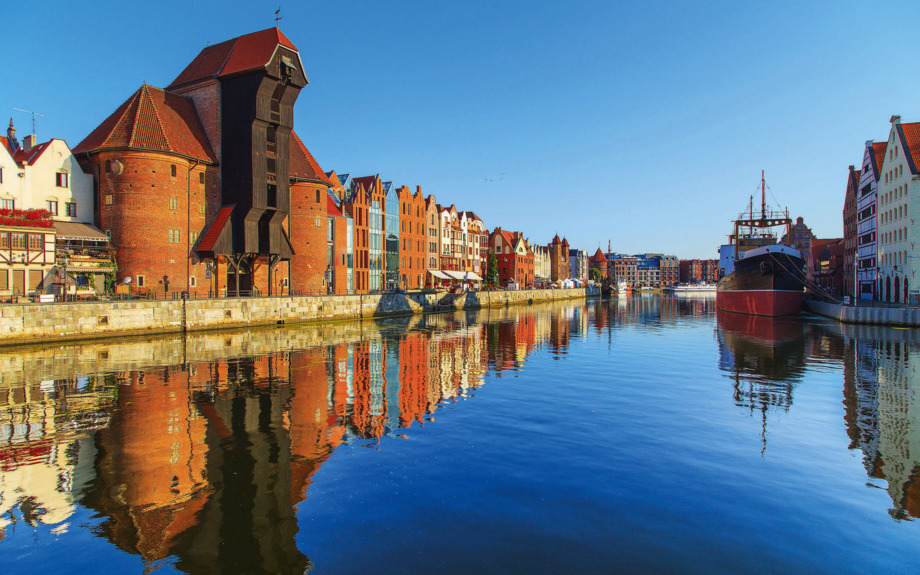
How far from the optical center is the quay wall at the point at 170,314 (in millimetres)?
32750

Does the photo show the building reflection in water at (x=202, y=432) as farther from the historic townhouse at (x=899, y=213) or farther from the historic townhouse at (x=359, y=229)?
the historic townhouse at (x=899, y=213)

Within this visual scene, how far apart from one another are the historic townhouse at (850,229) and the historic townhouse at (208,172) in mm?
85774

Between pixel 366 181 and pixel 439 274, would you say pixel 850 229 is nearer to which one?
pixel 439 274

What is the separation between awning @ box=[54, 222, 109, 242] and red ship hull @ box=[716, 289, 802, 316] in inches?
2762

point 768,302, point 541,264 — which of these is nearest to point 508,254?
point 541,264

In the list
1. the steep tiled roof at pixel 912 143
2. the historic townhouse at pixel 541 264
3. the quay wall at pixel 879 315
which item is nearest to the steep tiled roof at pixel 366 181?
the quay wall at pixel 879 315

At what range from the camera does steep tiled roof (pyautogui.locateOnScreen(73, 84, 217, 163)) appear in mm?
44688

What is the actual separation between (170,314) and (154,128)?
18.3 metres

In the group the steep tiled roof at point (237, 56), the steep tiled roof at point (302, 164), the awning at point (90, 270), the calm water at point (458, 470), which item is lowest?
the calm water at point (458, 470)

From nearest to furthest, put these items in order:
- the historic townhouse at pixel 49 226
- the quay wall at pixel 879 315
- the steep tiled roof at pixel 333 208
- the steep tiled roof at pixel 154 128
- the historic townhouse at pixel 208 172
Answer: the historic townhouse at pixel 49 226, the historic townhouse at pixel 208 172, the steep tiled roof at pixel 154 128, the quay wall at pixel 879 315, the steep tiled roof at pixel 333 208

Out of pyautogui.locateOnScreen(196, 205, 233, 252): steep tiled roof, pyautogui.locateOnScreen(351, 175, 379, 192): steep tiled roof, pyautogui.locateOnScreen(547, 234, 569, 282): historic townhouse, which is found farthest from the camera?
pyautogui.locateOnScreen(547, 234, 569, 282): historic townhouse

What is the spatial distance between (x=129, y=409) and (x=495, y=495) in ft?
44.5

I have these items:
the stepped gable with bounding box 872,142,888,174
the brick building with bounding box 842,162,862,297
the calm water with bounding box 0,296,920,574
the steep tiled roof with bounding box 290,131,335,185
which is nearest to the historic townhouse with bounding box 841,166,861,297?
the brick building with bounding box 842,162,862,297

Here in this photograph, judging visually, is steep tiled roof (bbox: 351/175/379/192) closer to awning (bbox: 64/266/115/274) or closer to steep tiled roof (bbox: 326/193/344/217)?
steep tiled roof (bbox: 326/193/344/217)
